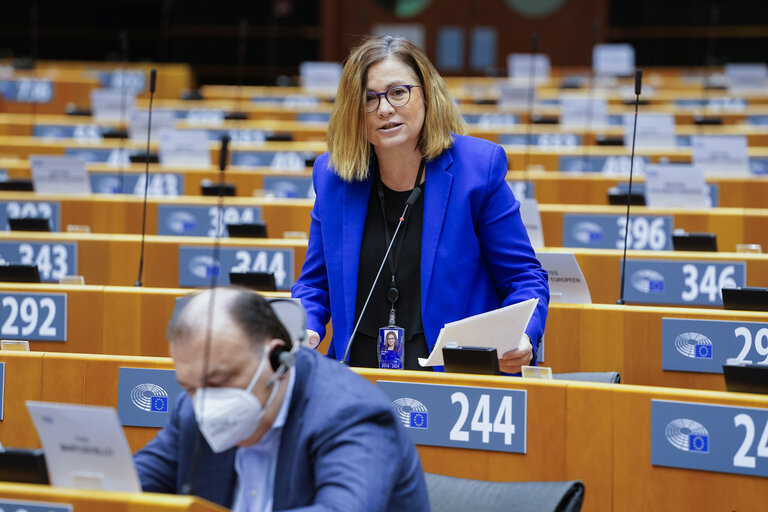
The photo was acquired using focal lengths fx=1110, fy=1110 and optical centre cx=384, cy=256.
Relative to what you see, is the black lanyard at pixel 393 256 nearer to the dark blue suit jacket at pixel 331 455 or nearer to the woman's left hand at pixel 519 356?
the woman's left hand at pixel 519 356

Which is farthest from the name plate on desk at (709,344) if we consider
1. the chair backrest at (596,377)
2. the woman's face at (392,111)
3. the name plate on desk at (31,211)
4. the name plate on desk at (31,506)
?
the name plate on desk at (31,211)

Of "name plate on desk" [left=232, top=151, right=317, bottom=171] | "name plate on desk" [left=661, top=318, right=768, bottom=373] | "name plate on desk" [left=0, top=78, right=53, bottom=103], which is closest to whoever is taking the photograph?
"name plate on desk" [left=661, top=318, right=768, bottom=373]

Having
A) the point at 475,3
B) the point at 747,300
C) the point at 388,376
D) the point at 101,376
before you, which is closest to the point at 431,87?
the point at 388,376

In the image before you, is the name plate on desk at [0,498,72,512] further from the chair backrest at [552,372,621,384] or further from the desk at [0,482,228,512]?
the chair backrest at [552,372,621,384]

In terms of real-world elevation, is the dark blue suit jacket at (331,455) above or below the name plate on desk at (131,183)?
below

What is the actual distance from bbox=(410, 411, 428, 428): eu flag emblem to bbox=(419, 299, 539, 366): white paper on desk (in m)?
0.13

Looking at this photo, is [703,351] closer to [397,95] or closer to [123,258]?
[397,95]

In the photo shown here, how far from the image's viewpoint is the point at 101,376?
3.13 m

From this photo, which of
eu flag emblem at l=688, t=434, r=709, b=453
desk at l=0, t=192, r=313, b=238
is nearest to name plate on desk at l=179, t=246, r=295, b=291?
desk at l=0, t=192, r=313, b=238

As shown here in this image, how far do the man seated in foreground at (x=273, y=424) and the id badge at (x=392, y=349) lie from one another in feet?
3.05

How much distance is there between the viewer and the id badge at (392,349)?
9.82 ft

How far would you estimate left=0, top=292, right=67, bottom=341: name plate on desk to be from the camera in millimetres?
4125

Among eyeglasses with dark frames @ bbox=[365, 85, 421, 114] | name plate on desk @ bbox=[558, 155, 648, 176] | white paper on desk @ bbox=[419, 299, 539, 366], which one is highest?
name plate on desk @ bbox=[558, 155, 648, 176]

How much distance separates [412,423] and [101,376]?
0.90 m
